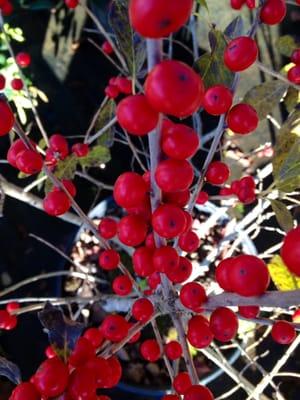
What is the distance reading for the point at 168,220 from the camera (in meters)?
0.43

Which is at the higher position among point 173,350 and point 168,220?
point 168,220

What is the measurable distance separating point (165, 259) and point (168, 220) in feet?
0.27

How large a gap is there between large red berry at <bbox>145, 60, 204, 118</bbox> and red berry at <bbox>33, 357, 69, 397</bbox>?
27 centimetres

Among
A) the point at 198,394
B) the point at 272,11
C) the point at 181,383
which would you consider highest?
the point at 272,11

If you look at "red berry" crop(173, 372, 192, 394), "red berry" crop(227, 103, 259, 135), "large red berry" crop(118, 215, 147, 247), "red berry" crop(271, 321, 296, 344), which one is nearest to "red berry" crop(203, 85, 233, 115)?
"red berry" crop(227, 103, 259, 135)

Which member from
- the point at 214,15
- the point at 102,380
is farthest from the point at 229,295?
the point at 214,15

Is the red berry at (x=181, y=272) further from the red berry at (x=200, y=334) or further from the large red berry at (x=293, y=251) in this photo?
the large red berry at (x=293, y=251)

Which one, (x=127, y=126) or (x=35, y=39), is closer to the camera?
(x=127, y=126)

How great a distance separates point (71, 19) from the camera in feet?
5.24

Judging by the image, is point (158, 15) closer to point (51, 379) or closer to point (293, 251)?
point (293, 251)

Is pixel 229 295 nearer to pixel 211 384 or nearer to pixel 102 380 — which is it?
pixel 102 380

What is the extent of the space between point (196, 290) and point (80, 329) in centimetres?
14

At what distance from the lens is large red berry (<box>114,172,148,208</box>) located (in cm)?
43

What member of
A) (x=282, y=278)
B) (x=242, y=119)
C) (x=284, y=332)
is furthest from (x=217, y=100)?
(x=282, y=278)
